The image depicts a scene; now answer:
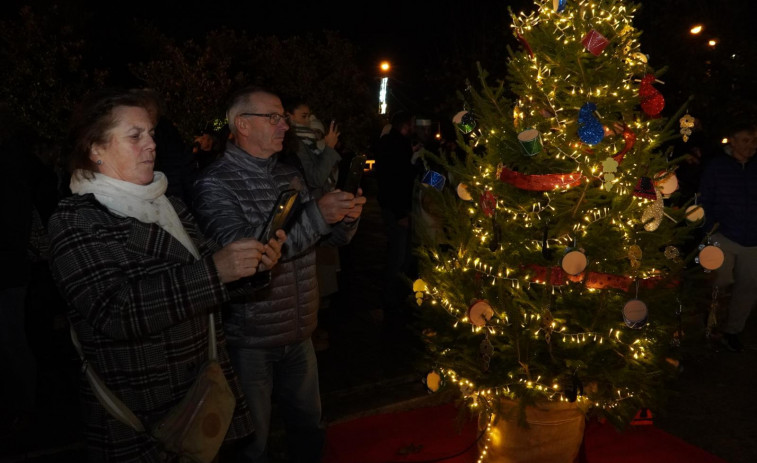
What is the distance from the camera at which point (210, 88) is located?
88.4ft

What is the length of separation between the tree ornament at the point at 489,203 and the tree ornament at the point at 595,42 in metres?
0.96

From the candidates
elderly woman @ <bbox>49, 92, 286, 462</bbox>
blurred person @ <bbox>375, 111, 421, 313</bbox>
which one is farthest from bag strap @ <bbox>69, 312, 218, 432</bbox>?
blurred person @ <bbox>375, 111, 421, 313</bbox>

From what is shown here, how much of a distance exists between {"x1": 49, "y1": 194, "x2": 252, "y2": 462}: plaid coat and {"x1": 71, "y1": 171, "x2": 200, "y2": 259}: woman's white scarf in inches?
1.2

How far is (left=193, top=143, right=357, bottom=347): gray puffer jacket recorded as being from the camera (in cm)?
303

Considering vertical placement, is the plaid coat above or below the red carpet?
above

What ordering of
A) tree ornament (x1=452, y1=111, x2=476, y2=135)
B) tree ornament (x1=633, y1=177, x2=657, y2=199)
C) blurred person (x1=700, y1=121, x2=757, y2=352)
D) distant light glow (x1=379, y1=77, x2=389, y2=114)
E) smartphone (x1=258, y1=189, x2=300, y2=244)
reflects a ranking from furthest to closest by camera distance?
distant light glow (x1=379, y1=77, x2=389, y2=114) < blurred person (x1=700, y1=121, x2=757, y2=352) < tree ornament (x1=452, y1=111, x2=476, y2=135) < tree ornament (x1=633, y1=177, x2=657, y2=199) < smartphone (x1=258, y1=189, x2=300, y2=244)

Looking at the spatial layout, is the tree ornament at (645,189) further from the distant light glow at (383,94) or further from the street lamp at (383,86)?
the distant light glow at (383,94)

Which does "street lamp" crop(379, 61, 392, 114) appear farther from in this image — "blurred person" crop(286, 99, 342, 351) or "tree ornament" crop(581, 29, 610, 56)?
"tree ornament" crop(581, 29, 610, 56)

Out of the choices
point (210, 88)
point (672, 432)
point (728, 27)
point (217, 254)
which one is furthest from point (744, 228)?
point (210, 88)

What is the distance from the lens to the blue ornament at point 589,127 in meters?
3.36

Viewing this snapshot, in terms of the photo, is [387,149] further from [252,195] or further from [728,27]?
[728,27]

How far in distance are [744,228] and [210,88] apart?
948 inches

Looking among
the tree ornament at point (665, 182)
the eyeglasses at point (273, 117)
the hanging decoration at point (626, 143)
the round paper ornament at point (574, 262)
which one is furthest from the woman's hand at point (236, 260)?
the tree ornament at point (665, 182)

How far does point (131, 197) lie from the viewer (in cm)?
243
